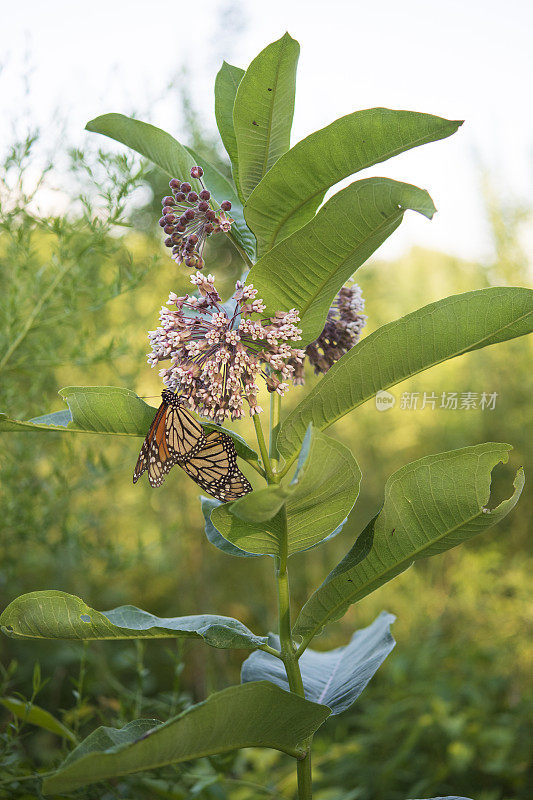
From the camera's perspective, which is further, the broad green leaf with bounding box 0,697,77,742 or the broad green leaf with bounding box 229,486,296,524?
the broad green leaf with bounding box 0,697,77,742

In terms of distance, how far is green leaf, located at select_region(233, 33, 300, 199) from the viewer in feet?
2.11

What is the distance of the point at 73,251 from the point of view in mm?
1421

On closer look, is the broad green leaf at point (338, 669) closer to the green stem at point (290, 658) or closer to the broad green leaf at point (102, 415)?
the green stem at point (290, 658)

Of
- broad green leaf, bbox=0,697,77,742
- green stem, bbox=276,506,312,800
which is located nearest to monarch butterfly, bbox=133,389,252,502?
green stem, bbox=276,506,312,800

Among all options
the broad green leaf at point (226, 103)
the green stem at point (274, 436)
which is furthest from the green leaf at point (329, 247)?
the broad green leaf at point (226, 103)

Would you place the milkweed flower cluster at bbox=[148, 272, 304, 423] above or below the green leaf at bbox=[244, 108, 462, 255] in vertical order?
below

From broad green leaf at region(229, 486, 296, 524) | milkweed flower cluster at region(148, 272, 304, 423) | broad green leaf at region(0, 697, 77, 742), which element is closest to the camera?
broad green leaf at region(229, 486, 296, 524)

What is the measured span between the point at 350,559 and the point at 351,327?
28 cm

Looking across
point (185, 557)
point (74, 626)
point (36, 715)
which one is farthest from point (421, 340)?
point (185, 557)

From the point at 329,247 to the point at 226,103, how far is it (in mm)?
288

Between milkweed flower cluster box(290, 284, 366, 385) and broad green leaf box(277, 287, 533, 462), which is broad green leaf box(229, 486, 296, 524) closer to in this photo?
broad green leaf box(277, 287, 533, 462)

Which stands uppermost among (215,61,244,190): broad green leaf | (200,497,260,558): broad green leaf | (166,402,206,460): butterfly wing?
(215,61,244,190): broad green leaf

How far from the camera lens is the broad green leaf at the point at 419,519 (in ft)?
2.14

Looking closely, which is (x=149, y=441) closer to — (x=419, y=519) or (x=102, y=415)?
(x=102, y=415)
